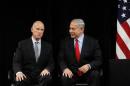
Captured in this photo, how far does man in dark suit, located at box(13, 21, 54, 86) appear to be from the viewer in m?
8.17

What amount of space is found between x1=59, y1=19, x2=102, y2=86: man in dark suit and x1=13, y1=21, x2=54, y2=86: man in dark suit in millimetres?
213

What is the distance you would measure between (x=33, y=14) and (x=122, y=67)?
1.76 meters

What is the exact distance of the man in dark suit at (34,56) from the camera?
817 cm

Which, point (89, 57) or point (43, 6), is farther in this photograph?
point (43, 6)

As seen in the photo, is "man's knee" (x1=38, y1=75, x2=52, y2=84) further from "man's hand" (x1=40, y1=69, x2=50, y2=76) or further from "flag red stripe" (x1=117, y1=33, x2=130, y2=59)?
"flag red stripe" (x1=117, y1=33, x2=130, y2=59)

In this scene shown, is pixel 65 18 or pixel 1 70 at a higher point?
pixel 65 18

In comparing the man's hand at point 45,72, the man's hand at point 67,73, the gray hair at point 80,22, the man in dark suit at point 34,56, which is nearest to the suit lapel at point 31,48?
the man in dark suit at point 34,56

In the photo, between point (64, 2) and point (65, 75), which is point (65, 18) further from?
point (65, 75)

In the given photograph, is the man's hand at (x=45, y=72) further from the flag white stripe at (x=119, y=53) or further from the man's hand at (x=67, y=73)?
the flag white stripe at (x=119, y=53)

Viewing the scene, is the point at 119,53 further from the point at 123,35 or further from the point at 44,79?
the point at 44,79

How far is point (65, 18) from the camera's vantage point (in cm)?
903

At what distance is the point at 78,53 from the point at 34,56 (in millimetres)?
660

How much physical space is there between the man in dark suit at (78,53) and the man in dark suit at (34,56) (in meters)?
0.21

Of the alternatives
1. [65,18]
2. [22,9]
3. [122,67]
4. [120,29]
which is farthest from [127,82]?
[22,9]
